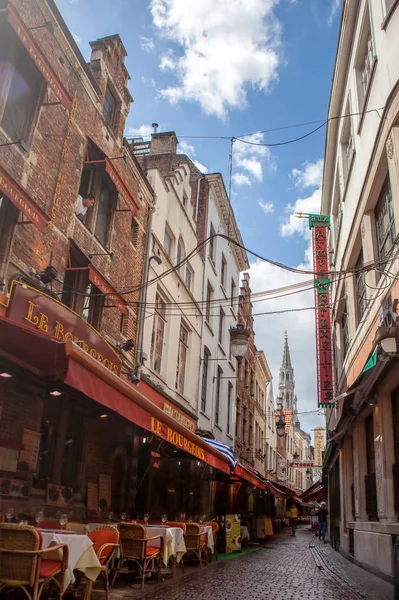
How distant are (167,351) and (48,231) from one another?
7.07m

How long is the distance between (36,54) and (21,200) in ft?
7.90

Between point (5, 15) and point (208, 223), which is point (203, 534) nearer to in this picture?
point (5, 15)

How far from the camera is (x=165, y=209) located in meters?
15.0

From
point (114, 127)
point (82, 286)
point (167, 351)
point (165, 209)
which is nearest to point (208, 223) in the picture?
point (165, 209)

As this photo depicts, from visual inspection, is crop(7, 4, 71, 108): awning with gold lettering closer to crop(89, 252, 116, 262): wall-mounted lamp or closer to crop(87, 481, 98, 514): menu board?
crop(89, 252, 116, 262): wall-mounted lamp

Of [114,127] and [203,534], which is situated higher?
[114,127]

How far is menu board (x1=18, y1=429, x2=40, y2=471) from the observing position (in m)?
7.54

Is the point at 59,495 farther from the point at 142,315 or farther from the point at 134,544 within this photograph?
the point at 142,315

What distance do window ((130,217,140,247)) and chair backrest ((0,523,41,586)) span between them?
29.5 feet

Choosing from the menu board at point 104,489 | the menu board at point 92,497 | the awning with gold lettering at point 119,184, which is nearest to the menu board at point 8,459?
the menu board at point 92,497

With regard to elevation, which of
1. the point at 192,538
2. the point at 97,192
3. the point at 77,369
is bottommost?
the point at 192,538

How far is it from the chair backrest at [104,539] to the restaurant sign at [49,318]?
2438 millimetres

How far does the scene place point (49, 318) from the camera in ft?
25.3

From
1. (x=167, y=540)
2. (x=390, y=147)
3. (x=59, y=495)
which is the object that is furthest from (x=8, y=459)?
(x=390, y=147)
